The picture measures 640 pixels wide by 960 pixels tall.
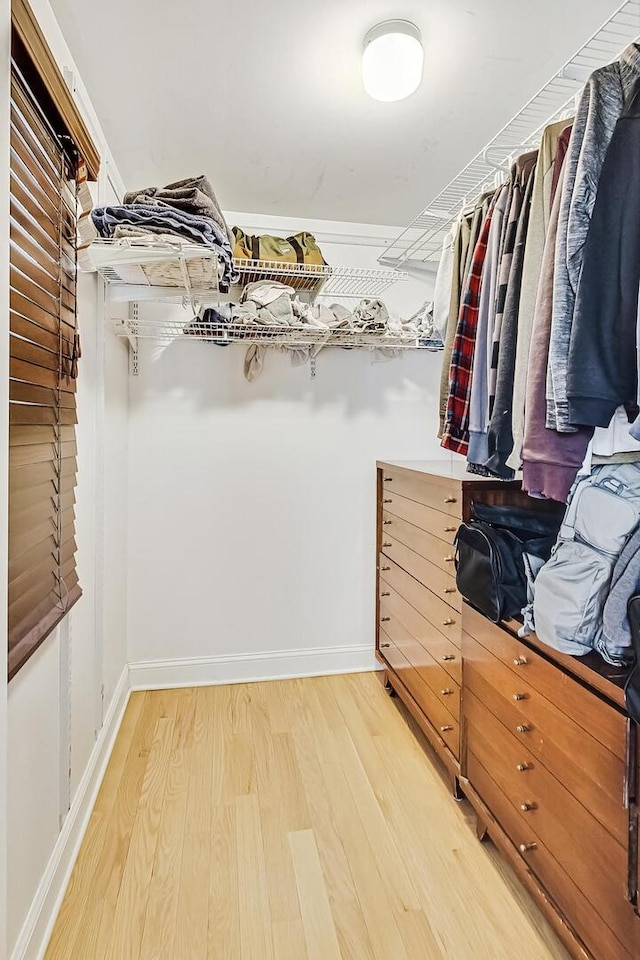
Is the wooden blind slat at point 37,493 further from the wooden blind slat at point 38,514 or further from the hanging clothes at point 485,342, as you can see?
the hanging clothes at point 485,342

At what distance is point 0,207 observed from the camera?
944 millimetres

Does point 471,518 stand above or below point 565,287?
below

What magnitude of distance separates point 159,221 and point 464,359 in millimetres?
1017

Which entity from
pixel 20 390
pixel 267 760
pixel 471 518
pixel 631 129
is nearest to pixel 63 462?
pixel 20 390

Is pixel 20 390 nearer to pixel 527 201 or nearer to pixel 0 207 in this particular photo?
pixel 0 207

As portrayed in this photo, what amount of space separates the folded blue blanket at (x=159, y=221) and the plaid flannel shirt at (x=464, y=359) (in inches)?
31.3

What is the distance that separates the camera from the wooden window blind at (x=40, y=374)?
1.12m

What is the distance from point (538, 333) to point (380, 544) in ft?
5.53

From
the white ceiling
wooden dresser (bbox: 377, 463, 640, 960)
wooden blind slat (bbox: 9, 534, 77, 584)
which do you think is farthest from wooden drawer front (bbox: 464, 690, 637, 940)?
the white ceiling

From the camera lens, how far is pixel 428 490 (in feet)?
6.56

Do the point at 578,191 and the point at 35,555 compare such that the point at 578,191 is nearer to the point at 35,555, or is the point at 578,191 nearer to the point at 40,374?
the point at 40,374

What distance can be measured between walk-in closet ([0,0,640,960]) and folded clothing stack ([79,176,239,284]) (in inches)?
0.5

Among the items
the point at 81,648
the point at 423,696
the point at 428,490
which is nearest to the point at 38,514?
the point at 81,648

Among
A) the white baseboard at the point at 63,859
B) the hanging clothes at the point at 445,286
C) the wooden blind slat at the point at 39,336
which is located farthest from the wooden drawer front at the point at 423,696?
the wooden blind slat at the point at 39,336
